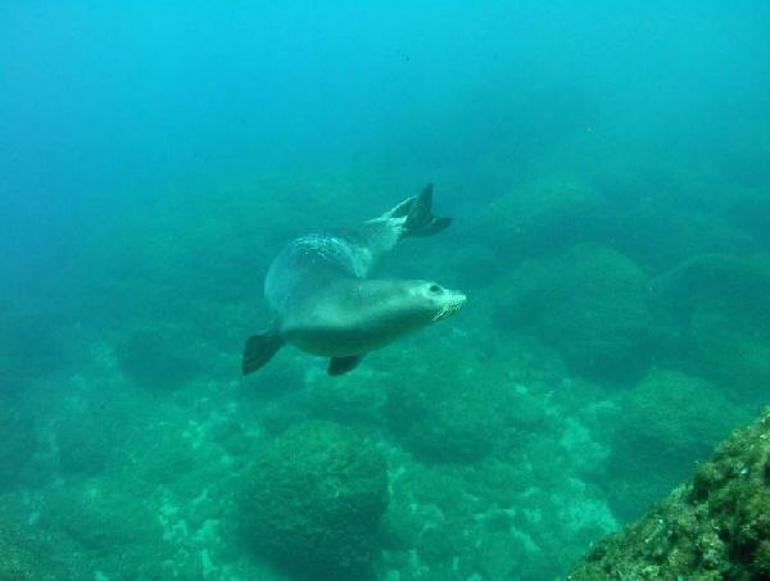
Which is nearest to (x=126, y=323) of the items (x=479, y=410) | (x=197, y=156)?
(x=479, y=410)

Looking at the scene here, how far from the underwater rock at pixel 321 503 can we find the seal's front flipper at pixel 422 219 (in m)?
5.49

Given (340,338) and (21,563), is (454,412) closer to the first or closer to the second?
(21,563)

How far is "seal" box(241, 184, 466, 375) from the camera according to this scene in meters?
3.96

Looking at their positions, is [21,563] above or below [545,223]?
below

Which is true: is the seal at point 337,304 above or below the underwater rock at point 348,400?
above

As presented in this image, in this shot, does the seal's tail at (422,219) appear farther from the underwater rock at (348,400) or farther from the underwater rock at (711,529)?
the underwater rock at (348,400)

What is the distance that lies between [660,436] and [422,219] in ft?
29.9

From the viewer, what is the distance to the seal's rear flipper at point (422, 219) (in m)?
8.16

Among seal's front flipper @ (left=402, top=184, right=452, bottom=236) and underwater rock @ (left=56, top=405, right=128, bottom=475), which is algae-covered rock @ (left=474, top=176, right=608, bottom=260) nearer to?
seal's front flipper @ (left=402, top=184, right=452, bottom=236)

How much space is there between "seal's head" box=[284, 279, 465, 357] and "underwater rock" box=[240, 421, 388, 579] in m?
7.54

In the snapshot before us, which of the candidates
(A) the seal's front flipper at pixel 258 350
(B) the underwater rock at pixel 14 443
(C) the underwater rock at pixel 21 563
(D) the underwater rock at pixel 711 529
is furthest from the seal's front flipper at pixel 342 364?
(B) the underwater rock at pixel 14 443

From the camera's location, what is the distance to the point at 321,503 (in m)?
11.1

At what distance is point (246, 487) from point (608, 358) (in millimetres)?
10857

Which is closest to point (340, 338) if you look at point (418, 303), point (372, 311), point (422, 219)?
point (372, 311)
